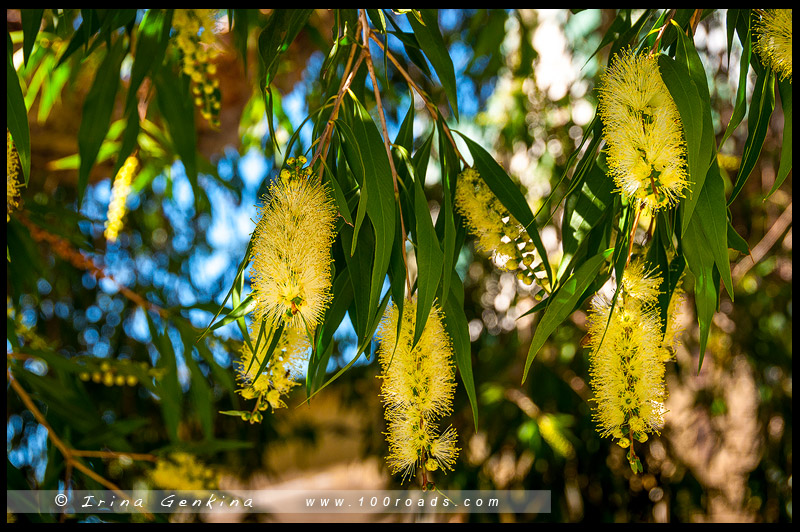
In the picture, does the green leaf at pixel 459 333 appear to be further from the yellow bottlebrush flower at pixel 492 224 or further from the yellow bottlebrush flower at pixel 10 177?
the yellow bottlebrush flower at pixel 10 177

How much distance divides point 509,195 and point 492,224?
1.6 inches

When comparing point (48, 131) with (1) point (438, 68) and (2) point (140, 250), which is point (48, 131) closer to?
(2) point (140, 250)

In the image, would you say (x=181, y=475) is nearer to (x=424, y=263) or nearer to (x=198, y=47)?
(x=198, y=47)

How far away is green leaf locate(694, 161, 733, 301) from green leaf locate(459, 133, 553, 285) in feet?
0.59

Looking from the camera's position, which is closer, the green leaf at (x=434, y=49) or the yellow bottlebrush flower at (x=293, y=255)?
the yellow bottlebrush flower at (x=293, y=255)

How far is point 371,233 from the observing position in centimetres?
75

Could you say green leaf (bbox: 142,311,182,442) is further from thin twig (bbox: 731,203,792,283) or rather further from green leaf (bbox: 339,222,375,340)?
thin twig (bbox: 731,203,792,283)

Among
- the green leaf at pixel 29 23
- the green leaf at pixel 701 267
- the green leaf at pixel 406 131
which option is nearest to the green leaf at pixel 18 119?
the green leaf at pixel 29 23

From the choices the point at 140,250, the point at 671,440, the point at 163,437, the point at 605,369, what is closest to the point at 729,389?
the point at 671,440

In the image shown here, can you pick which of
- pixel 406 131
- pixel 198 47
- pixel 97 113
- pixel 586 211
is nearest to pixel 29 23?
pixel 97 113

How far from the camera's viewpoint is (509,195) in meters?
0.80

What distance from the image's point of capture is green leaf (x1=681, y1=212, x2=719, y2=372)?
26.0 inches

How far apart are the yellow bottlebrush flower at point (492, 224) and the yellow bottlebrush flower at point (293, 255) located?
227 millimetres

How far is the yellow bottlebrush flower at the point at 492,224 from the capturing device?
30.9 inches
